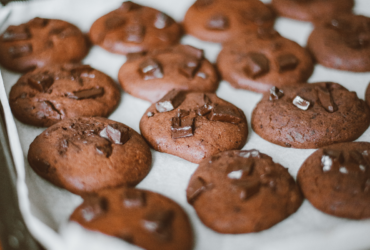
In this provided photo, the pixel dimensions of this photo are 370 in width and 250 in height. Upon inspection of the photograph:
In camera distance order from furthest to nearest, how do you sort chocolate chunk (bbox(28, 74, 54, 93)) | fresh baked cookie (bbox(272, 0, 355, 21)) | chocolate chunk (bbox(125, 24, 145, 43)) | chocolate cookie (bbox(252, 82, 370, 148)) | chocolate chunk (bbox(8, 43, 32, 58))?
fresh baked cookie (bbox(272, 0, 355, 21))
chocolate chunk (bbox(125, 24, 145, 43))
chocolate chunk (bbox(8, 43, 32, 58))
chocolate chunk (bbox(28, 74, 54, 93))
chocolate cookie (bbox(252, 82, 370, 148))

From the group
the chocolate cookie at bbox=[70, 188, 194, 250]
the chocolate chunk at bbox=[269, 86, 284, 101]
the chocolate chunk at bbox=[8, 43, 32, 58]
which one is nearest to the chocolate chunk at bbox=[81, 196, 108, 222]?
the chocolate cookie at bbox=[70, 188, 194, 250]

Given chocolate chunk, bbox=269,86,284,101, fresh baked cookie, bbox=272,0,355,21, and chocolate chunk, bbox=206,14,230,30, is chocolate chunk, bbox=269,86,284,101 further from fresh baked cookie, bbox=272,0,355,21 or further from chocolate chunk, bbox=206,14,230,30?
fresh baked cookie, bbox=272,0,355,21

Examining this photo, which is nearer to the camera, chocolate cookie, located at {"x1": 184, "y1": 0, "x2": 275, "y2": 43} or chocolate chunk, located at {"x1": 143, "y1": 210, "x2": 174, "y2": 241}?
chocolate chunk, located at {"x1": 143, "y1": 210, "x2": 174, "y2": 241}

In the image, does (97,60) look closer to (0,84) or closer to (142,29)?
(142,29)

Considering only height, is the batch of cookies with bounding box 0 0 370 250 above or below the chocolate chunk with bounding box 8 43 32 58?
below

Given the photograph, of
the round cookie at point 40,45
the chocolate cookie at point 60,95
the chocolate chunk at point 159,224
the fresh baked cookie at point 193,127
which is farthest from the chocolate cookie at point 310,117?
the round cookie at point 40,45

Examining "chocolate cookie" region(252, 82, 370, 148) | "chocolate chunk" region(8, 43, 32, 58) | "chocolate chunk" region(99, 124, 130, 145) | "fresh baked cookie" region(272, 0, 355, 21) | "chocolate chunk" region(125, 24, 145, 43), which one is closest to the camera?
"chocolate chunk" region(99, 124, 130, 145)
